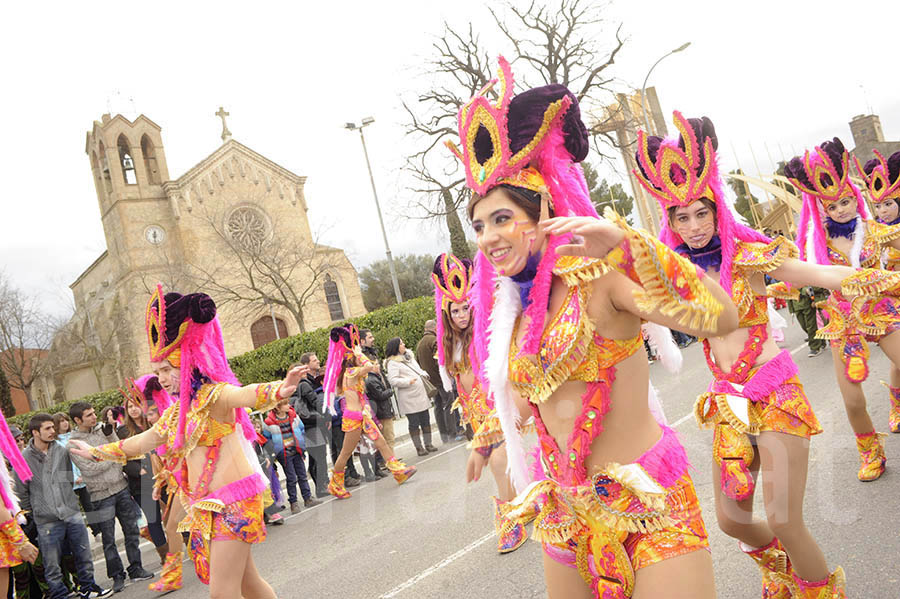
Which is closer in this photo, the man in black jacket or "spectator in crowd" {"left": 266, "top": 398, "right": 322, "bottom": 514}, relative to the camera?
"spectator in crowd" {"left": 266, "top": 398, "right": 322, "bottom": 514}

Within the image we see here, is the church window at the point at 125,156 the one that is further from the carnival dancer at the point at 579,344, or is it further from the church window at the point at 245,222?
the carnival dancer at the point at 579,344

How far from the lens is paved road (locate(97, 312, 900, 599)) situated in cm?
398

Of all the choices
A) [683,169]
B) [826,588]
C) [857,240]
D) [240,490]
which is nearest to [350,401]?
[240,490]

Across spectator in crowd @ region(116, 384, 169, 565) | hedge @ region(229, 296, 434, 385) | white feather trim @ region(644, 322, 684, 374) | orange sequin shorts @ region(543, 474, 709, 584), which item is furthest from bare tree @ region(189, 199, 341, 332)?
orange sequin shorts @ region(543, 474, 709, 584)

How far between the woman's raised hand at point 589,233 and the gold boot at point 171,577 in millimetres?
5895

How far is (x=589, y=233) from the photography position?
1.77m

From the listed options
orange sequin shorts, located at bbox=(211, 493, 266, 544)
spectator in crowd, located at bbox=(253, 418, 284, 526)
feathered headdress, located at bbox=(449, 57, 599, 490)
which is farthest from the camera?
spectator in crowd, located at bbox=(253, 418, 284, 526)

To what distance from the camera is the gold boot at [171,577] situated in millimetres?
6320

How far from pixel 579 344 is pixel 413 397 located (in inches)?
333

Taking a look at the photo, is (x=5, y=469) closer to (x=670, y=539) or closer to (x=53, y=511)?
(x=53, y=511)

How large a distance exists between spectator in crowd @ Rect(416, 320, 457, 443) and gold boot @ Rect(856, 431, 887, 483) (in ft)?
18.9

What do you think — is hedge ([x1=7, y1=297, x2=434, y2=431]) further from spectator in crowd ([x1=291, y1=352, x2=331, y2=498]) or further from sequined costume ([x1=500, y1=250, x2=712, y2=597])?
sequined costume ([x1=500, y1=250, x2=712, y2=597])

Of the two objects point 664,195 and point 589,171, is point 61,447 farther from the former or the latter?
point 589,171

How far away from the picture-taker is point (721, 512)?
2936 mm
